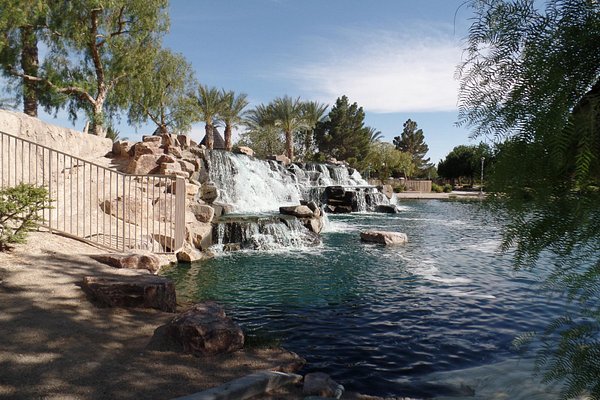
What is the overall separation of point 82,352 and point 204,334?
1237mm

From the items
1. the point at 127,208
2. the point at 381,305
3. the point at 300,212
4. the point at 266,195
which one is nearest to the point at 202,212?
the point at 127,208

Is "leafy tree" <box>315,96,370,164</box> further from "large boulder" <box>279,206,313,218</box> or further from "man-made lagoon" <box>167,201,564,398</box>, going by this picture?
"man-made lagoon" <box>167,201,564,398</box>

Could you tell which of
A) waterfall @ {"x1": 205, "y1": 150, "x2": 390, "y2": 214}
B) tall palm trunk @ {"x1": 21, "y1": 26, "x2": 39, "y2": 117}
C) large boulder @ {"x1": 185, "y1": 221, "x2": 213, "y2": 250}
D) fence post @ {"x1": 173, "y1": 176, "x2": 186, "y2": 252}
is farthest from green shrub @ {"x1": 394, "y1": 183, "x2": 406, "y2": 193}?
fence post @ {"x1": 173, "y1": 176, "x2": 186, "y2": 252}

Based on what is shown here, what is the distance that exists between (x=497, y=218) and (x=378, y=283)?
7.95 m

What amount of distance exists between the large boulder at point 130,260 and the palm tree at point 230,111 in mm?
31173

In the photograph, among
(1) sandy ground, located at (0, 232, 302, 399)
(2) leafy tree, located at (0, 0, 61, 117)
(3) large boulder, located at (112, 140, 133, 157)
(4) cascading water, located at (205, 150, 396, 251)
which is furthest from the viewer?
(2) leafy tree, located at (0, 0, 61, 117)

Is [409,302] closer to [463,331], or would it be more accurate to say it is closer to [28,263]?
[463,331]

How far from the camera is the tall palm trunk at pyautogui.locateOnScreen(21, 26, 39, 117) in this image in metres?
21.8

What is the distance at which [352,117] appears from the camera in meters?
64.3

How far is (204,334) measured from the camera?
182 inches

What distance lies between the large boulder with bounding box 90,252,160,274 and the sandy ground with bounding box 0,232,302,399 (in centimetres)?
109

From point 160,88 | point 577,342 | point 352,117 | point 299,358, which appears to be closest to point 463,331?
point 299,358

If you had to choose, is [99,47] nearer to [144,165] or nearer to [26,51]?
[26,51]

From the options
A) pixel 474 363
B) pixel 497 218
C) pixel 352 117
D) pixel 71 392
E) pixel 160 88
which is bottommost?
pixel 474 363
